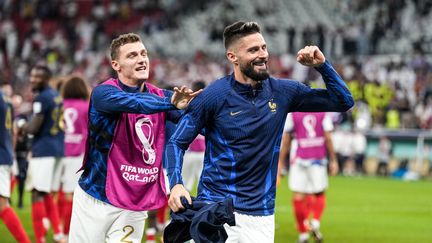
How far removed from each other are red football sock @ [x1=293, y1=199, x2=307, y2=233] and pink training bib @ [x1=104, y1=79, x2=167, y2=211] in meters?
6.18

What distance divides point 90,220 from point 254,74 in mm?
1932

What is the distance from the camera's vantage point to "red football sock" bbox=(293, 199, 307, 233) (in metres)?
13.5

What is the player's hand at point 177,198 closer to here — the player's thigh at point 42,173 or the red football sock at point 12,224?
the red football sock at point 12,224

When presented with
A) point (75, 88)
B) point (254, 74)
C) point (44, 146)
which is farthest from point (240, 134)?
point (75, 88)

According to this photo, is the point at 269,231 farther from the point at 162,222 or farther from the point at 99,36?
the point at 99,36

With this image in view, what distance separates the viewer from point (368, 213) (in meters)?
18.5

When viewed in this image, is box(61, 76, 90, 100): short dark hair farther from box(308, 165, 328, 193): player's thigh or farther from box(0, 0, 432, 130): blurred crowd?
box(0, 0, 432, 130): blurred crowd

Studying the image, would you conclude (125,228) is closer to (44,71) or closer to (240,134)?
(240,134)

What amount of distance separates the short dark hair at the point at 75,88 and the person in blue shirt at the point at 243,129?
5937 mm

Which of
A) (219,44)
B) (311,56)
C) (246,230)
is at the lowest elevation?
(246,230)

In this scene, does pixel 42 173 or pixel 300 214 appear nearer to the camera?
pixel 42 173

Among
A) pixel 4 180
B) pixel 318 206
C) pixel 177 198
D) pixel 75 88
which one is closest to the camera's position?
pixel 177 198

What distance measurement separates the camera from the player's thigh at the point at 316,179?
14.1 m

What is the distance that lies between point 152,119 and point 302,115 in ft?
21.3
